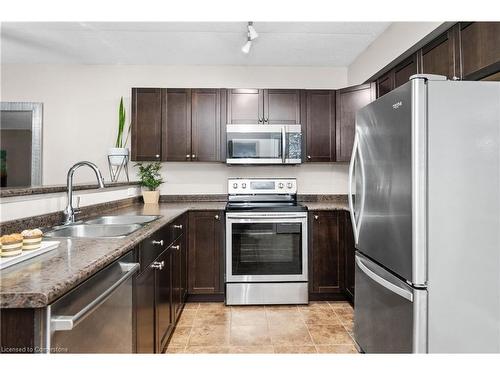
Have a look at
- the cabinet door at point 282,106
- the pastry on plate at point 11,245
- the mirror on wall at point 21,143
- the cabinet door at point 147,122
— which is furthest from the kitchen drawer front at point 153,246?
the mirror on wall at point 21,143

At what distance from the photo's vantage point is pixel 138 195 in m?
3.44

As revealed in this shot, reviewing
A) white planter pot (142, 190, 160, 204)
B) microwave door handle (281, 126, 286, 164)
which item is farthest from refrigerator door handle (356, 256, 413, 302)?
white planter pot (142, 190, 160, 204)

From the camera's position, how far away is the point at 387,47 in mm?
2719

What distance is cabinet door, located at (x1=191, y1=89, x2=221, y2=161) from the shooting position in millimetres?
3256

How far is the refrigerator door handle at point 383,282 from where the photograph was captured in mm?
1431

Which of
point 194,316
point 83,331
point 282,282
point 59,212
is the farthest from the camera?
point 282,282

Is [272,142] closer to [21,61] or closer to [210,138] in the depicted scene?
[210,138]

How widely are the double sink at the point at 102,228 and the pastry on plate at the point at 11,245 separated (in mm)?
550

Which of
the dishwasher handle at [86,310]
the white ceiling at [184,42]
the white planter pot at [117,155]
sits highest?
the white ceiling at [184,42]

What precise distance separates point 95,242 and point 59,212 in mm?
739

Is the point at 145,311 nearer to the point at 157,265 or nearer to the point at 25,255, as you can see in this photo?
the point at 157,265

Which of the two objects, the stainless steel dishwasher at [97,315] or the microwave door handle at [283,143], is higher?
the microwave door handle at [283,143]

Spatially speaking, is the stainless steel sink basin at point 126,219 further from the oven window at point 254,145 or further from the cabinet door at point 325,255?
the cabinet door at point 325,255
